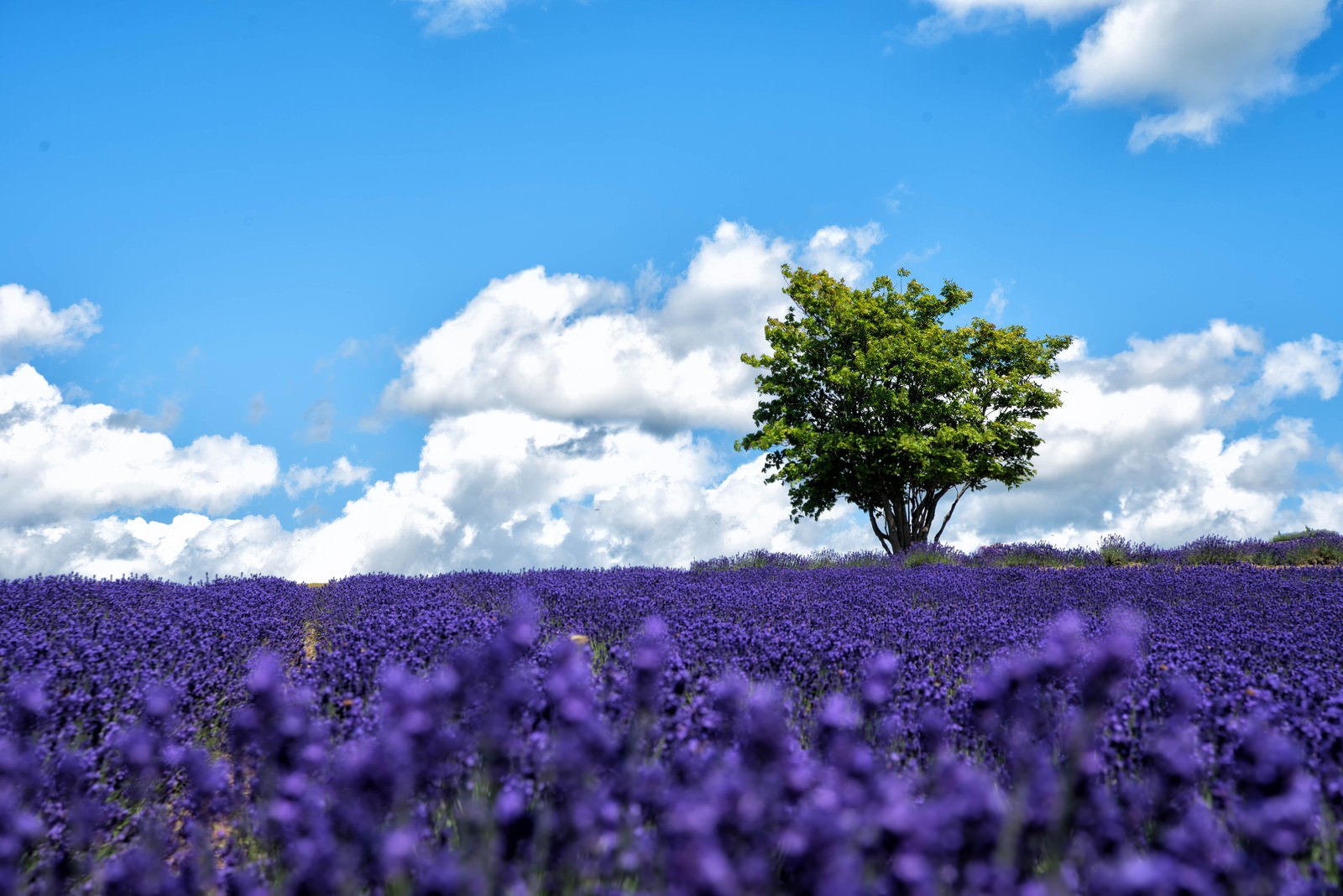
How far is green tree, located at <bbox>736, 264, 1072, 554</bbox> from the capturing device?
62.4 feet

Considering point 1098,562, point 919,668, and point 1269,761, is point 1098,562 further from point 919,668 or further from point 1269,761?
point 1269,761

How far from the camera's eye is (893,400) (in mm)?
18625

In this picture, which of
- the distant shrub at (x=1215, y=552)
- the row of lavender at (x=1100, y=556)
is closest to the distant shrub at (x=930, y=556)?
the row of lavender at (x=1100, y=556)

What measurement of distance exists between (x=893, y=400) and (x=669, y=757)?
16635 mm

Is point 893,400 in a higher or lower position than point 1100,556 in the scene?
higher

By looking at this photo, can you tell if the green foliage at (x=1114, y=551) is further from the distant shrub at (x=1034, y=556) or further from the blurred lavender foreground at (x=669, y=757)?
the blurred lavender foreground at (x=669, y=757)

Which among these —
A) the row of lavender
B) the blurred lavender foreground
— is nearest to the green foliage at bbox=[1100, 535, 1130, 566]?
the row of lavender

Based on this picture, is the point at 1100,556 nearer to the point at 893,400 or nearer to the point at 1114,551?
the point at 1114,551

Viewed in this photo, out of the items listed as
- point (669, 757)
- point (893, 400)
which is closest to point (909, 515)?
point (893, 400)

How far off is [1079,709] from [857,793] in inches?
99.1

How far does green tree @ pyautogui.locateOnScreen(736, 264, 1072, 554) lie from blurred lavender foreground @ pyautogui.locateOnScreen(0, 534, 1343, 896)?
12.8 m

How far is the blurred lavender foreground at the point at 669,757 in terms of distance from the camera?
5.89ft

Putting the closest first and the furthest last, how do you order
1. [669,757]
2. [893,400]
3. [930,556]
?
1. [669,757]
2. [930,556]
3. [893,400]

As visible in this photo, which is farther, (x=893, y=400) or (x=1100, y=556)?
(x=893, y=400)
